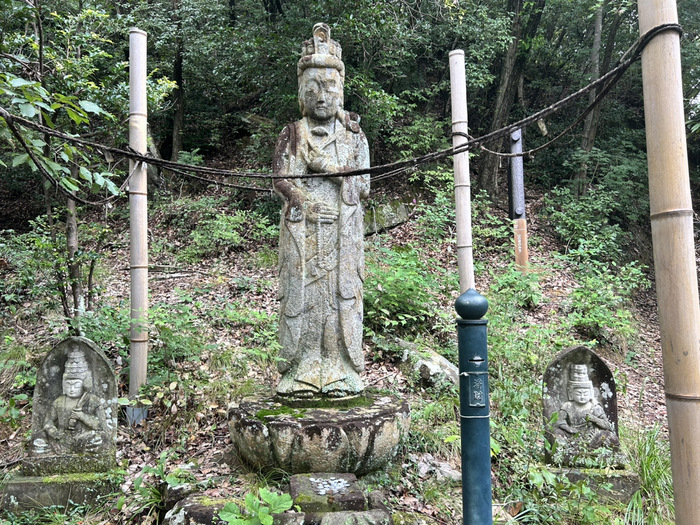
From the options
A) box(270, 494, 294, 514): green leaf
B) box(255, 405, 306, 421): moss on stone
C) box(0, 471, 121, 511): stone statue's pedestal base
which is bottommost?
box(0, 471, 121, 511): stone statue's pedestal base

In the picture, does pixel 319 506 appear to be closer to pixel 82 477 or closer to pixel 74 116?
pixel 82 477

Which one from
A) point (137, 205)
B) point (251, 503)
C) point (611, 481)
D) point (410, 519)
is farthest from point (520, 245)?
point (251, 503)

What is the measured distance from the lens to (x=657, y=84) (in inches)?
81.4

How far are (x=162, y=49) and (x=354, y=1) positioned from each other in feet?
18.5

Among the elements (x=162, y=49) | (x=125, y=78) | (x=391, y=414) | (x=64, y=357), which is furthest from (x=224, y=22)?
(x=391, y=414)

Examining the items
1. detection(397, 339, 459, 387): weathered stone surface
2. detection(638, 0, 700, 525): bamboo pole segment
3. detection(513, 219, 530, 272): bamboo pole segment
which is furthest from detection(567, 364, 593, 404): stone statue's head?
detection(513, 219, 530, 272): bamboo pole segment

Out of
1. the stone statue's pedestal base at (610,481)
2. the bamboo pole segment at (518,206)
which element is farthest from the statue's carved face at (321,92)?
the bamboo pole segment at (518,206)

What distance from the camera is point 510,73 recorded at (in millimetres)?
11172

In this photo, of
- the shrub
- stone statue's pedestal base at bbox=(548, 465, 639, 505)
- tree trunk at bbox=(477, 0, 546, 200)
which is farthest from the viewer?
tree trunk at bbox=(477, 0, 546, 200)

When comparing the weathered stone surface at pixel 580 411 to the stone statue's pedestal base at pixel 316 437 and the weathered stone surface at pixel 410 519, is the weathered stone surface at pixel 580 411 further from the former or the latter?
the stone statue's pedestal base at pixel 316 437

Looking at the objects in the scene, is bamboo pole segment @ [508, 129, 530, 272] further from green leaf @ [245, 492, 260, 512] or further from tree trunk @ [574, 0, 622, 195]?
green leaf @ [245, 492, 260, 512]

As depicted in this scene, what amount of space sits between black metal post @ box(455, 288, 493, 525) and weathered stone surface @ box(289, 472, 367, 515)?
3.61 ft

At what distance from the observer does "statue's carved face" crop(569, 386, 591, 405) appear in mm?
4098

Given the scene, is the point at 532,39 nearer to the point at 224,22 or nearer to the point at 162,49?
the point at 224,22
